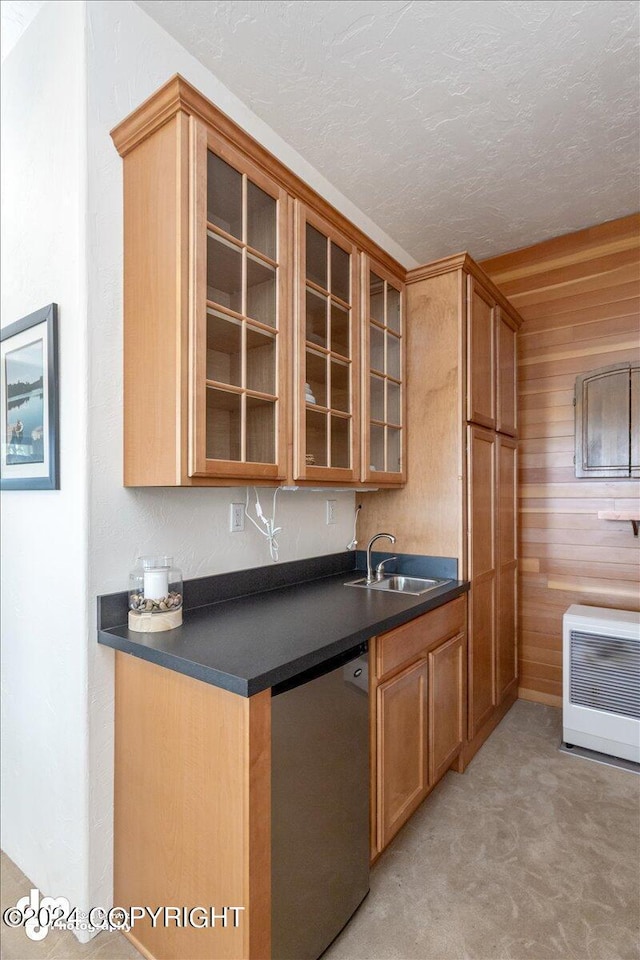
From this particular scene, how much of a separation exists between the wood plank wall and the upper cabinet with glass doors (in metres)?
1.71

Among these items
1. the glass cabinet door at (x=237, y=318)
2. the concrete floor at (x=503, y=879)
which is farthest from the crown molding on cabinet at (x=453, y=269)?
the concrete floor at (x=503, y=879)

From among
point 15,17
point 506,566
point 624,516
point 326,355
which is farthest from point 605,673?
point 15,17

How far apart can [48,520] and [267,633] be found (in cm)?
81

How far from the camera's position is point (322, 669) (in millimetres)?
1354

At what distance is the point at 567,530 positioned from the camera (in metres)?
2.96

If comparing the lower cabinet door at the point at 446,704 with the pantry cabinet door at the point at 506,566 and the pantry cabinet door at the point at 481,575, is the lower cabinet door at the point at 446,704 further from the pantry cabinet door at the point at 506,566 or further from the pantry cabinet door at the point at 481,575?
the pantry cabinet door at the point at 506,566

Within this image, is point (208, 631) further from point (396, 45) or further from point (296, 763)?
point (396, 45)

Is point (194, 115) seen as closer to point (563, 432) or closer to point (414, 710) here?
point (414, 710)

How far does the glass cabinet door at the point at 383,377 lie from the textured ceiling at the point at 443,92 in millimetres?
558

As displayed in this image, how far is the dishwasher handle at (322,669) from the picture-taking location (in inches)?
47.7

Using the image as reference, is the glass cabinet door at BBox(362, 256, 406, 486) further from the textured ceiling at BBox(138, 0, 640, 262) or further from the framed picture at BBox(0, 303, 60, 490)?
the framed picture at BBox(0, 303, 60, 490)

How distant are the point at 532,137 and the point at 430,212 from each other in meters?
0.65

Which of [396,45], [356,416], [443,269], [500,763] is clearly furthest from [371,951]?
[396,45]

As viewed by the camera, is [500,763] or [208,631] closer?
[208,631]
